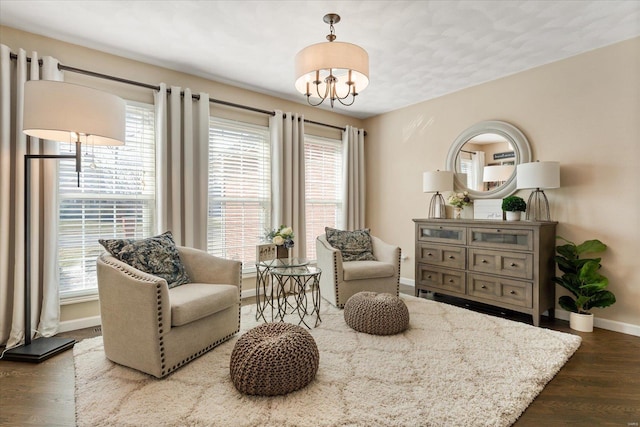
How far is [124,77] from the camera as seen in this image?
3291 millimetres

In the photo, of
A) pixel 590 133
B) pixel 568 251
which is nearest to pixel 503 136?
pixel 590 133

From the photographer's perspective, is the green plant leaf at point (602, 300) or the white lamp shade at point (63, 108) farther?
the green plant leaf at point (602, 300)

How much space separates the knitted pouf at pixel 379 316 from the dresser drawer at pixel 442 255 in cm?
121

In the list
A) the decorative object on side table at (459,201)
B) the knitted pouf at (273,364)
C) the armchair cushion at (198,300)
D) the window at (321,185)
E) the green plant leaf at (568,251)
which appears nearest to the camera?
the knitted pouf at (273,364)

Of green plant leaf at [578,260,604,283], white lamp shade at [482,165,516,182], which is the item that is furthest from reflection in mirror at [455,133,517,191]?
green plant leaf at [578,260,604,283]

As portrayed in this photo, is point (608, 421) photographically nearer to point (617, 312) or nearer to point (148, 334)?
point (617, 312)

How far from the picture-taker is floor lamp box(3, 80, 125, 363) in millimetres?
2182

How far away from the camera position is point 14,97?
2.74 m

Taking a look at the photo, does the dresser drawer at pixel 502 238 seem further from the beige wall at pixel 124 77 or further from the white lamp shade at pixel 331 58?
the beige wall at pixel 124 77

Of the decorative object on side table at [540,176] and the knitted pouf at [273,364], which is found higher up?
the decorative object on side table at [540,176]

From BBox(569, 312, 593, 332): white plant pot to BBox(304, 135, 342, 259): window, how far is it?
9.97 feet

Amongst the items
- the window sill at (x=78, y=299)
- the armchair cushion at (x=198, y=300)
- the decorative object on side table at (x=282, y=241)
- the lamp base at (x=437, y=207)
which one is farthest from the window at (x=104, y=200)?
the lamp base at (x=437, y=207)

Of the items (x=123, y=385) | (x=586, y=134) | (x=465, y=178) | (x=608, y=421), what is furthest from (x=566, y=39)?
(x=123, y=385)

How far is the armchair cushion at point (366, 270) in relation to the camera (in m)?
3.48
